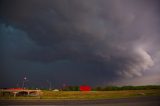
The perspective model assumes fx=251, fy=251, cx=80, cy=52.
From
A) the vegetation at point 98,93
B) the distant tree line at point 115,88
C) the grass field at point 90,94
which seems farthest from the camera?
the grass field at point 90,94

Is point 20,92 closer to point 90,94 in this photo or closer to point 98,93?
point 90,94

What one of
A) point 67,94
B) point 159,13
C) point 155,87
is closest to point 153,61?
point 155,87

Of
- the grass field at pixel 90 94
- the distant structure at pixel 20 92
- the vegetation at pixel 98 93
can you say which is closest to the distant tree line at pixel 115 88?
the vegetation at pixel 98 93

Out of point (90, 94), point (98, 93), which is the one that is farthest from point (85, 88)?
point (98, 93)

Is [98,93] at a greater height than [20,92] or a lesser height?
lesser

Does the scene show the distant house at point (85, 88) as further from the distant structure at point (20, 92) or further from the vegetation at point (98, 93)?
the distant structure at point (20, 92)

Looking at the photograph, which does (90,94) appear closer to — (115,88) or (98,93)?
(98,93)

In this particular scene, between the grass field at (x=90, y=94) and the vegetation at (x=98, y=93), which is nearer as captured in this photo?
the vegetation at (x=98, y=93)

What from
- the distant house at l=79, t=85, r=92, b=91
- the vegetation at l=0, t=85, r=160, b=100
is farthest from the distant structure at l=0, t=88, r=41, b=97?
the distant house at l=79, t=85, r=92, b=91

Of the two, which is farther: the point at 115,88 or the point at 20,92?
the point at 20,92

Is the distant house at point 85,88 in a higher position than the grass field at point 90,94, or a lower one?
higher

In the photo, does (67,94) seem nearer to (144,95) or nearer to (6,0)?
(144,95)

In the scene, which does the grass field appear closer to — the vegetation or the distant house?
the vegetation

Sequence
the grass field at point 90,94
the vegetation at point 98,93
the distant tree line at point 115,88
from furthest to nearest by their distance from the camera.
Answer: the grass field at point 90,94 < the vegetation at point 98,93 < the distant tree line at point 115,88
